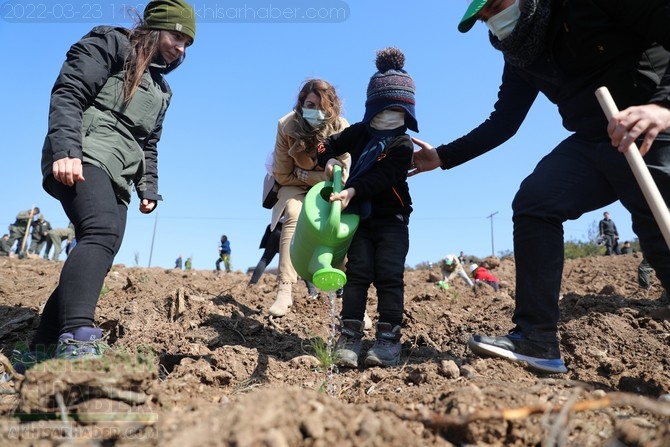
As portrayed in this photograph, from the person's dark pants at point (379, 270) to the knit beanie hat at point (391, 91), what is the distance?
0.64m

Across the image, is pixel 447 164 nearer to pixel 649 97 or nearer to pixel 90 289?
pixel 649 97

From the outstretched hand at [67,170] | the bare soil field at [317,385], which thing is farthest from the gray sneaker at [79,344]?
the outstretched hand at [67,170]

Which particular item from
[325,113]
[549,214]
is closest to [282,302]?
[325,113]

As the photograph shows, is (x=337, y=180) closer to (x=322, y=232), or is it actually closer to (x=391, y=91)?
(x=322, y=232)

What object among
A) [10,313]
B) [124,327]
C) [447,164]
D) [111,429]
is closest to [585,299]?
[447,164]

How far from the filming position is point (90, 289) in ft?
7.75

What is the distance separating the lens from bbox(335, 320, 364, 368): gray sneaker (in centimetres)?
262

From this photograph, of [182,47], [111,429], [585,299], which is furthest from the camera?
[585,299]

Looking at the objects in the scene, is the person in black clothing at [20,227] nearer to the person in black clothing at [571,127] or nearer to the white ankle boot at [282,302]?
the white ankle boot at [282,302]

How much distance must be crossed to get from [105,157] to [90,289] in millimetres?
634

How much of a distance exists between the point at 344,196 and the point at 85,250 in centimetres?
127

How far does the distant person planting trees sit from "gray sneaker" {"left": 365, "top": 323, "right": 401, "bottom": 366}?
126 cm

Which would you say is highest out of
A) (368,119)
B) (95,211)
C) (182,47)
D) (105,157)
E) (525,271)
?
(182,47)

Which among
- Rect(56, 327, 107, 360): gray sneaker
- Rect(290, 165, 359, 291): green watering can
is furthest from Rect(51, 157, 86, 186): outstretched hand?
Rect(290, 165, 359, 291): green watering can
